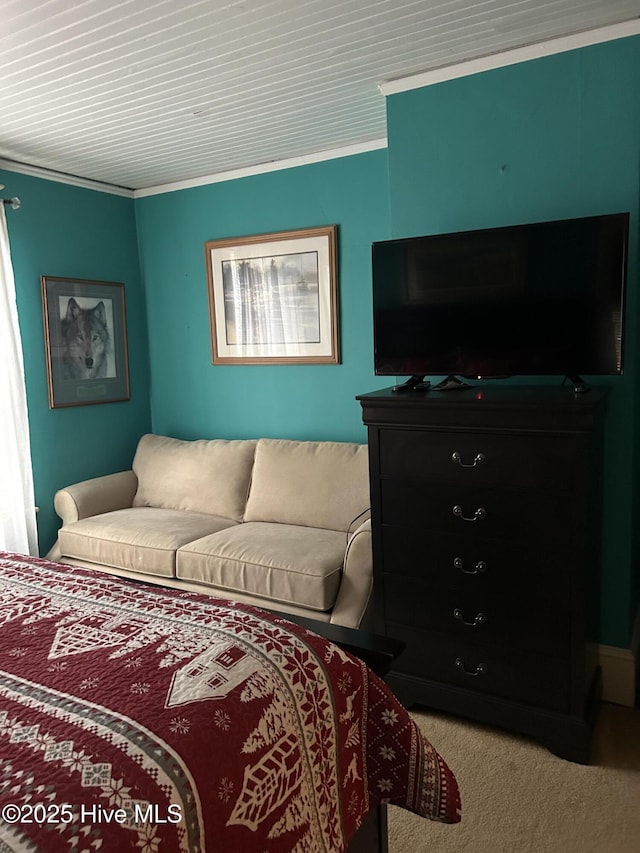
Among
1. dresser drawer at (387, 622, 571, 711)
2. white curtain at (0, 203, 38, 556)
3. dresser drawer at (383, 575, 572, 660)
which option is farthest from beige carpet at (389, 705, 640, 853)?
white curtain at (0, 203, 38, 556)

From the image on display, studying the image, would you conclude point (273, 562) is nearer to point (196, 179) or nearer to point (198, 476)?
point (198, 476)

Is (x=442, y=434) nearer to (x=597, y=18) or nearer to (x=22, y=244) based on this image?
(x=597, y=18)

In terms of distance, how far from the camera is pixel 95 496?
3686 millimetres

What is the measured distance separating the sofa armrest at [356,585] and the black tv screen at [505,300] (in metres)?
0.73

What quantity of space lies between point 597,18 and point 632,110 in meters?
0.33

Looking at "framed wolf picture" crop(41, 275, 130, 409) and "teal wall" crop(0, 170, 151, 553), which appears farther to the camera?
"framed wolf picture" crop(41, 275, 130, 409)

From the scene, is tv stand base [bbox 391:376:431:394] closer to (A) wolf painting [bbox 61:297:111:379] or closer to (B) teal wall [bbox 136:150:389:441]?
(B) teal wall [bbox 136:150:389:441]

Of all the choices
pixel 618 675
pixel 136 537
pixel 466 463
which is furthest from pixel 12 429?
pixel 618 675

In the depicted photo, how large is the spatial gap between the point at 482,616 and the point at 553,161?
1.71 meters

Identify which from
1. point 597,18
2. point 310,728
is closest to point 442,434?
point 310,728

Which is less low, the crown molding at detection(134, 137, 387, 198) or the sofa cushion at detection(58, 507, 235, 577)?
the crown molding at detection(134, 137, 387, 198)

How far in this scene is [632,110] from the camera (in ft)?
7.45

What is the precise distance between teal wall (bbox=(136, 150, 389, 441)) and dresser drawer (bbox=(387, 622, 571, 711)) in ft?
4.47

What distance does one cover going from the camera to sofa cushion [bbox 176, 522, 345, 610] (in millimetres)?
2672
